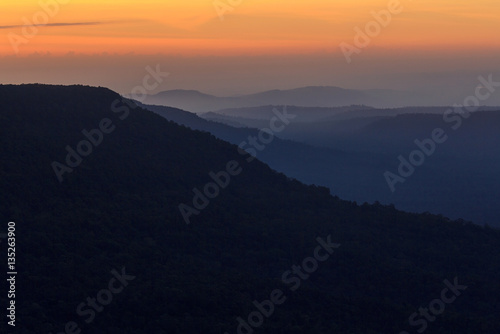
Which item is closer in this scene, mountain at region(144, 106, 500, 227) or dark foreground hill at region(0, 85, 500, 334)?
dark foreground hill at region(0, 85, 500, 334)

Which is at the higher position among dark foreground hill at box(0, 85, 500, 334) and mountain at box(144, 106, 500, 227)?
mountain at box(144, 106, 500, 227)

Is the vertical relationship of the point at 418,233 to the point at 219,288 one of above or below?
above

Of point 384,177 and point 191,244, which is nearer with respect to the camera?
point 191,244

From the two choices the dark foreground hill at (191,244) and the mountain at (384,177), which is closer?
the dark foreground hill at (191,244)

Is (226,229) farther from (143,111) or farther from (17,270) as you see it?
(143,111)

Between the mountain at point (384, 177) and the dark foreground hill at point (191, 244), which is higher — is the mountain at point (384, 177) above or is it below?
above

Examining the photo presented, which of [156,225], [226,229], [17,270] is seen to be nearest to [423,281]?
[226,229]

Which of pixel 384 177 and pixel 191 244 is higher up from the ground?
pixel 384 177

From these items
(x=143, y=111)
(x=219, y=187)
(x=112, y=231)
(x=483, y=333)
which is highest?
(x=143, y=111)
